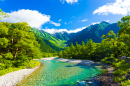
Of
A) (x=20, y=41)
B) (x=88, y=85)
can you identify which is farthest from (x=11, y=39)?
(x=88, y=85)

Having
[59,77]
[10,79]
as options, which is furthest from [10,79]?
[59,77]

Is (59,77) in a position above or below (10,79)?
below

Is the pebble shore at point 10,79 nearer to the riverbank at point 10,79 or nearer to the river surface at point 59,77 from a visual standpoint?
the riverbank at point 10,79

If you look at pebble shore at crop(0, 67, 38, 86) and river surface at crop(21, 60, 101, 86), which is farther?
river surface at crop(21, 60, 101, 86)

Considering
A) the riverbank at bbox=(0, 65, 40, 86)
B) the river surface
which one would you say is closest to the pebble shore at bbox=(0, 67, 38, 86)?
the riverbank at bbox=(0, 65, 40, 86)

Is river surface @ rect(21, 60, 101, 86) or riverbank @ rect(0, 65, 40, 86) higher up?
riverbank @ rect(0, 65, 40, 86)

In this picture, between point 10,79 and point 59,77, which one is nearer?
point 10,79

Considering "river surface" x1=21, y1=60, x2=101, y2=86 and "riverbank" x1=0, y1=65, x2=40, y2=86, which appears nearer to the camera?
"riverbank" x1=0, y1=65, x2=40, y2=86

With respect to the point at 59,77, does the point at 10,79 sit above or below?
above

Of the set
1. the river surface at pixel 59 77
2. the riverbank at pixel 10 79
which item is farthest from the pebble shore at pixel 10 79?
the river surface at pixel 59 77

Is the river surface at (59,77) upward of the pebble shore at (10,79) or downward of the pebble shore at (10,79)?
downward

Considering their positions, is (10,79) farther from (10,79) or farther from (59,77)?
(59,77)

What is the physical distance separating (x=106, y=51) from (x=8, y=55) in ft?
177

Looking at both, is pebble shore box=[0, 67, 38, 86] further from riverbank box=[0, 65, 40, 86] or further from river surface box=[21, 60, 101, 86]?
river surface box=[21, 60, 101, 86]
